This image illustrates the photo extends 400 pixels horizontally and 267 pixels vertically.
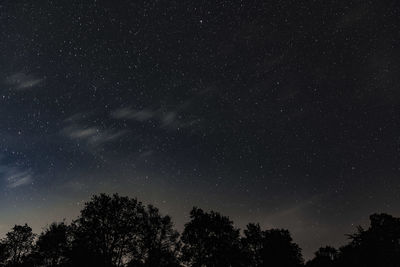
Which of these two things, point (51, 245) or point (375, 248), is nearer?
point (375, 248)

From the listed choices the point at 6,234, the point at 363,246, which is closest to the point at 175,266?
the point at 363,246

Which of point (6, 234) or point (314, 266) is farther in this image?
point (314, 266)

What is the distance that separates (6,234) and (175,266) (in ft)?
136

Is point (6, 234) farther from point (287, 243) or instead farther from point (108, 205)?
point (287, 243)

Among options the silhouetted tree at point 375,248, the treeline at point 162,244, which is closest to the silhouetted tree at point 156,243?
the treeline at point 162,244

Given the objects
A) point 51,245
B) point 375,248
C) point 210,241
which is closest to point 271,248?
point 210,241

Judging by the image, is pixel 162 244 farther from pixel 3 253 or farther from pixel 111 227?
pixel 3 253

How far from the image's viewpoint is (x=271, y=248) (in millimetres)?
72438

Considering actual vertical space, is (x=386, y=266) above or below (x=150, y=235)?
below

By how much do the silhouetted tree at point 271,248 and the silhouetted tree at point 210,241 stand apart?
29.8ft

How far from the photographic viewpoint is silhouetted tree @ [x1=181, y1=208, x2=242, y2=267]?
60.0 meters

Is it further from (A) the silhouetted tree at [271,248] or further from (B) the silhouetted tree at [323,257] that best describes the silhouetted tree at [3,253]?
(B) the silhouetted tree at [323,257]

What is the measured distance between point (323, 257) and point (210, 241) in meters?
52.6

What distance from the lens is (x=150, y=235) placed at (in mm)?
52656
